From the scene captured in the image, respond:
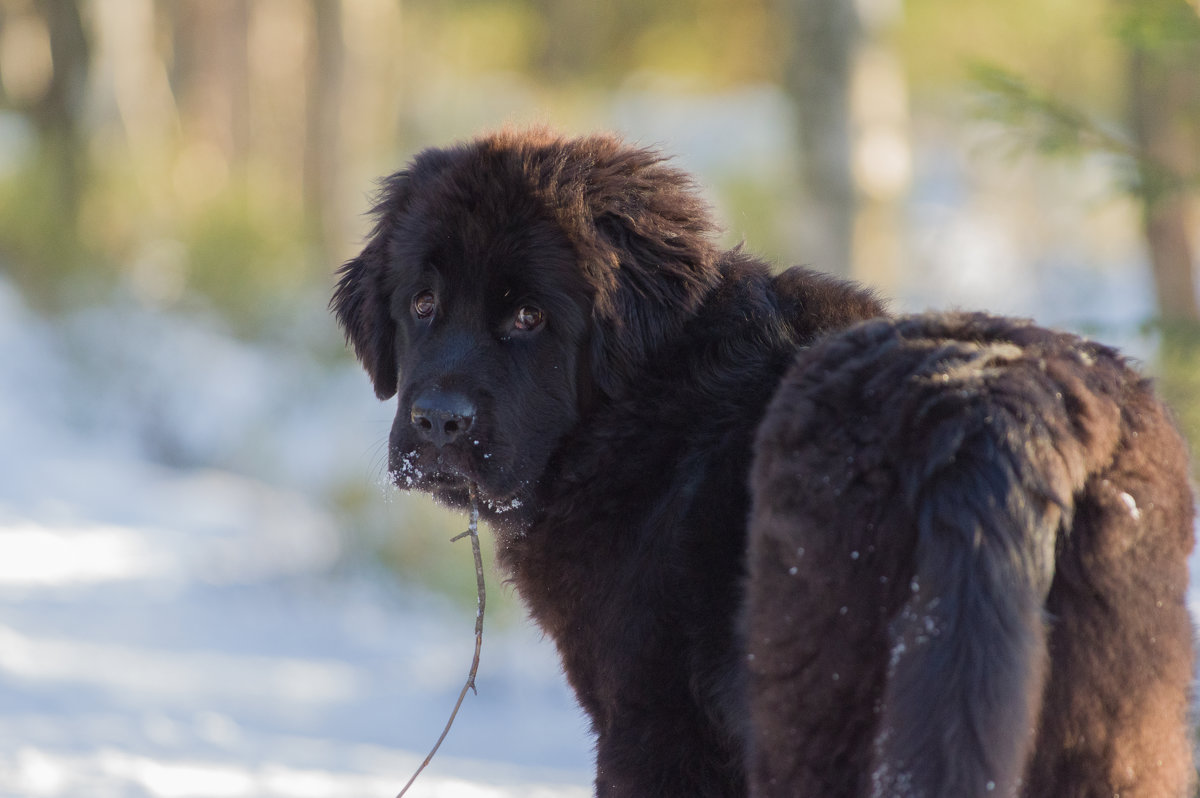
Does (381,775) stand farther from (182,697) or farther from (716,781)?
(716,781)

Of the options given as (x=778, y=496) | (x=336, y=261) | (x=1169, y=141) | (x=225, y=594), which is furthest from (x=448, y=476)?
(x=336, y=261)

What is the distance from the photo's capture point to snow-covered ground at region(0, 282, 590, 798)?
5395mm

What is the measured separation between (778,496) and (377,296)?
6.05ft

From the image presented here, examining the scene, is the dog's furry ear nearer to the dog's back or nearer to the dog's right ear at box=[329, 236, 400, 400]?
the dog's right ear at box=[329, 236, 400, 400]

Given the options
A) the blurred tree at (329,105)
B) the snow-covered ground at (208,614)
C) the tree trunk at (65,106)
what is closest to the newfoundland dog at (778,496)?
the snow-covered ground at (208,614)

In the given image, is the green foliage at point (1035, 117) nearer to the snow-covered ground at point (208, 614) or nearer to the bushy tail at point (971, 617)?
the bushy tail at point (971, 617)

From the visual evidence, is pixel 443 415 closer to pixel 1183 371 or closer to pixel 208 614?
pixel 1183 371

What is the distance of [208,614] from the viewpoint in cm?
831

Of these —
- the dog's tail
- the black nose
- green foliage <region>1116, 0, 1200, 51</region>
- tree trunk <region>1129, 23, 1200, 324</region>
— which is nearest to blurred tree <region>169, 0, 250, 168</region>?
tree trunk <region>1129, 23, 1200, 324</region>

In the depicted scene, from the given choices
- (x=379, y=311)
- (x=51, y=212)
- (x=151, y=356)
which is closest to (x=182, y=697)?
(x=379, y=311)

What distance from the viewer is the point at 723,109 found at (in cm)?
1878

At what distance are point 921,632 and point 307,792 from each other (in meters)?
3.85

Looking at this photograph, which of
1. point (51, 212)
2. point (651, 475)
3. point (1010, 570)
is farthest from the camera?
point (51, 212)

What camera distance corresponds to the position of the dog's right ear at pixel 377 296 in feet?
11.2
